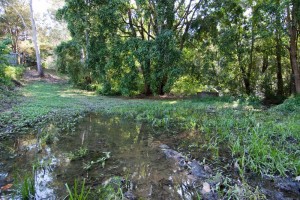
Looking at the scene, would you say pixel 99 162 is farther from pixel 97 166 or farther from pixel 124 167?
pixel 124 167

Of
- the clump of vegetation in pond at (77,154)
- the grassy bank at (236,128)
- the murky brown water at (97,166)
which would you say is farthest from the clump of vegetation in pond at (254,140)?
the clump of vegetation in pond at (77,154)

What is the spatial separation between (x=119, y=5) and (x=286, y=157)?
9553 millimetres

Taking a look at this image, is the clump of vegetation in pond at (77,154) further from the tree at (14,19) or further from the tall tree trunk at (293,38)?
the tree at (14,19)

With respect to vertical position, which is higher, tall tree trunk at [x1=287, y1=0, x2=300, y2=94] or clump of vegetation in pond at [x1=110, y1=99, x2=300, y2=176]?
tall tree trunk at [x1=287, y1=0, x2=300, y2=94]

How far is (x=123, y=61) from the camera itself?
36.3ft

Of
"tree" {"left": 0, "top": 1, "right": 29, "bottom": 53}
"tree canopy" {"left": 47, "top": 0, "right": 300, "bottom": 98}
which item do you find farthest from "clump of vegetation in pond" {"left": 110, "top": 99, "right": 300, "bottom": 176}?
"tree" {"left": 0, "top": 1, "right": 29, "bottom": 53}

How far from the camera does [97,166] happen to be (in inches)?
122

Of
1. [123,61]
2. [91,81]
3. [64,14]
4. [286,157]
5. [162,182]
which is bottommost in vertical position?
[162,182]

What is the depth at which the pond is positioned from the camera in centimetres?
247

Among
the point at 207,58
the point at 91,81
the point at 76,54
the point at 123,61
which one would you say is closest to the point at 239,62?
the point at 207,58

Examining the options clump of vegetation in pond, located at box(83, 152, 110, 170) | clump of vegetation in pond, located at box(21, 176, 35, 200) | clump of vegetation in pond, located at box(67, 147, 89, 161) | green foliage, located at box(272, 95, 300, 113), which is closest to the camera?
clump of vegetation in pond, located at box(21, 176, 35, 200)

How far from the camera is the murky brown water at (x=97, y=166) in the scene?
253cm

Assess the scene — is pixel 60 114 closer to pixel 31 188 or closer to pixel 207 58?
pixel 31 188

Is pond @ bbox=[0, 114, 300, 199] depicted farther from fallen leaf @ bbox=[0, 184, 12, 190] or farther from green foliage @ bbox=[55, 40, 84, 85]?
green foliage @ bbox=[55, 40, 84, 85]
